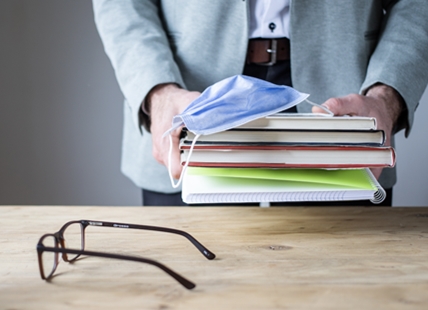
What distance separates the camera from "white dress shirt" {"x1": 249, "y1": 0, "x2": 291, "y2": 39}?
945 millimetres

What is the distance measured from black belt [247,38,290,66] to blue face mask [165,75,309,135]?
1.21 feet

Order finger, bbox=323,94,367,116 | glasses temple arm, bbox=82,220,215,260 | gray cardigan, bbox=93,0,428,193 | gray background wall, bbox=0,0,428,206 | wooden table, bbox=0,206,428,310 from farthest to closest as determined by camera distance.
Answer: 1. gray background wall, bbox=0,0,428,206
2. gray cardigan, bbox=93,0,428,193
3. finger, bbox=323,94,367,116
4. glasses temple arm, bbox=82,220,215,260
5. wooden table, bbox=0,206,428,310

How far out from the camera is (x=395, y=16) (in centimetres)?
98

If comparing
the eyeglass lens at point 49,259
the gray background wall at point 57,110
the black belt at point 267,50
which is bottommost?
the gray background wall at point 57,110

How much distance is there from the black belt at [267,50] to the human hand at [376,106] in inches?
7.8

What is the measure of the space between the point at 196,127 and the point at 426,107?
5.38 feet

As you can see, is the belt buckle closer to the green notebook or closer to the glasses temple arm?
the green notebook

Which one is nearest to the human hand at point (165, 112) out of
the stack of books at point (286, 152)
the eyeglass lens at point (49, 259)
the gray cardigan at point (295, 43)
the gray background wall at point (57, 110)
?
the gray cardigan at point (295, 43)

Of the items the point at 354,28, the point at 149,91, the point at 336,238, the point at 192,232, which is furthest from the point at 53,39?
the point at 336,238

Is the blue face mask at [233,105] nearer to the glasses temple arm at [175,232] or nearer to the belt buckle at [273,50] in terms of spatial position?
the glasses temple arm at [175,232]

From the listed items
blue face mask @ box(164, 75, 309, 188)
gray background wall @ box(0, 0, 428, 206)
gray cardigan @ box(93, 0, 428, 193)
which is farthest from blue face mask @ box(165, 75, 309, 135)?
gray background wall @ box(0, 0, 428, 206)

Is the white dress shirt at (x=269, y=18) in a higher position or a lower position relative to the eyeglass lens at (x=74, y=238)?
higher

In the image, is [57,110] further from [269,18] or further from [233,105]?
[233,105]

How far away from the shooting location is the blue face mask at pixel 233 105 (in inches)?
21.3
